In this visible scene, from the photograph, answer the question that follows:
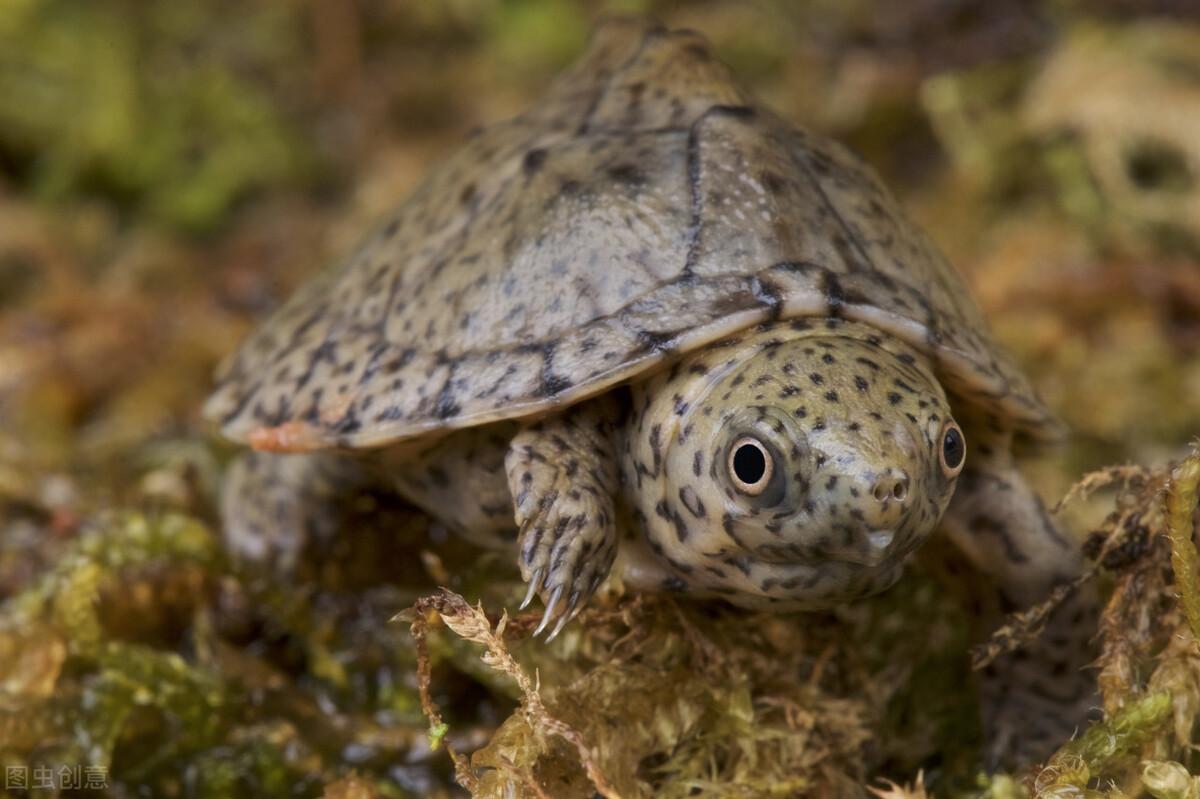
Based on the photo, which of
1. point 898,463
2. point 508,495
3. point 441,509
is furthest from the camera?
point 441,509

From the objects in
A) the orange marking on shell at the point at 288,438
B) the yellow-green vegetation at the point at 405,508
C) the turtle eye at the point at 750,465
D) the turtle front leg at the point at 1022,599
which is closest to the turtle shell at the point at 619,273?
the orange marking on shell at the point at 288,438

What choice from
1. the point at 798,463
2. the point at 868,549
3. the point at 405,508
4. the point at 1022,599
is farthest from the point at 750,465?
the point at 405,508

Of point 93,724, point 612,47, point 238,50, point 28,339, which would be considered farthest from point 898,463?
point 238,50

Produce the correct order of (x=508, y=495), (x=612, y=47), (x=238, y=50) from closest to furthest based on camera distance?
(x=508, y=495)
(x=612, y=47)
(x=238, y=50)

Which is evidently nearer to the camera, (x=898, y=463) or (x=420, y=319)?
(x=898, y=463)

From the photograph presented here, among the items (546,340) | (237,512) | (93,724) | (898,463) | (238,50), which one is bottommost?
(93,724)

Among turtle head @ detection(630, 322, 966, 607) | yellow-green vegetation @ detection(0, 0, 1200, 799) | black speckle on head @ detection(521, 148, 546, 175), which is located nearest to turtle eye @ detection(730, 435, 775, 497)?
turtle head @ detection(630, 322, 966, 607)

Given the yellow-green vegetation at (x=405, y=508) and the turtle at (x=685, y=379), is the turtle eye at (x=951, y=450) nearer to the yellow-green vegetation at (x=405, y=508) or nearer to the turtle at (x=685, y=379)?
the turtle at (x=685, y=379)

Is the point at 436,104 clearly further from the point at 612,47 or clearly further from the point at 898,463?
the point at 898,463
